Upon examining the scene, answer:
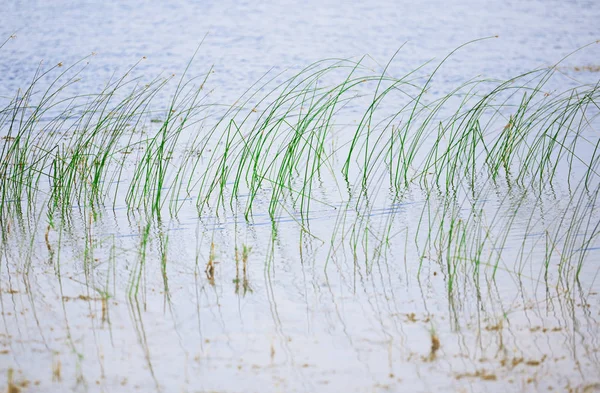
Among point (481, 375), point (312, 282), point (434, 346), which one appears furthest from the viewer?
point (312, 282)

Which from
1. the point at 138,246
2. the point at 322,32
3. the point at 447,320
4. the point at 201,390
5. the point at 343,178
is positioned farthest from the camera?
the point at 322,32

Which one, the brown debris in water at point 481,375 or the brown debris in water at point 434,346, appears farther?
the brown debris in water at point 434,346

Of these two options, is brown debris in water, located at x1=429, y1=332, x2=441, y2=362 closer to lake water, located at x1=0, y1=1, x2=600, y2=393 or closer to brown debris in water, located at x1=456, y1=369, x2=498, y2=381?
lake water, located at x1=0, y1=1, x2=600, y2=393

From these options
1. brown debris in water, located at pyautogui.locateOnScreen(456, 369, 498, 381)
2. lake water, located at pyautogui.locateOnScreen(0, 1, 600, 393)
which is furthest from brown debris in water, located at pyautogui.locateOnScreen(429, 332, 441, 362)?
brown debris in water, located at pyautogui.locateOnScreen(456, 369, 498, 381)

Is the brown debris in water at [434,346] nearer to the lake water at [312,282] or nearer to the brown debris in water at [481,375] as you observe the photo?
the lake water at [312,282]

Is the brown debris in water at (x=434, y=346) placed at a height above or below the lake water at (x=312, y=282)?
above

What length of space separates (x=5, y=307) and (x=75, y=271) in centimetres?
36

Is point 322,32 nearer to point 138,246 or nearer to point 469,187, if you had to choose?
point 469,187

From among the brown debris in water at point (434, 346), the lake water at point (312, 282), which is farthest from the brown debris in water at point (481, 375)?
the brown debris in water at point (434, 346)

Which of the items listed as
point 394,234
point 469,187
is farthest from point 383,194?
point 394,234

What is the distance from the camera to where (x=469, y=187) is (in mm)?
3947

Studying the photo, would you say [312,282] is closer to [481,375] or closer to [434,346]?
[434,346]

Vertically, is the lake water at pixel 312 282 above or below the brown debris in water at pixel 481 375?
below

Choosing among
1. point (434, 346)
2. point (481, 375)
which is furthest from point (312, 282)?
point (481, 375)
